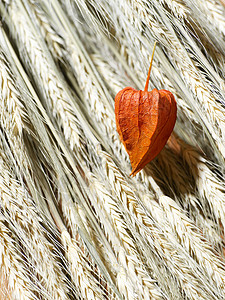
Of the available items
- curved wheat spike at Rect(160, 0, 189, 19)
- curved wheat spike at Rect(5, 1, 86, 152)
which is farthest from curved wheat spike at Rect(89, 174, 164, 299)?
curved wheat spike at Rect(160, 0, 189, 19)

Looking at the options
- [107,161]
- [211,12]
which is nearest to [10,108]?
[107,161]

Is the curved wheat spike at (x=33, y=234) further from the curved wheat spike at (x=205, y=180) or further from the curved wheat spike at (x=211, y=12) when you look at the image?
the curved wheat spike at (x=211, y=12)

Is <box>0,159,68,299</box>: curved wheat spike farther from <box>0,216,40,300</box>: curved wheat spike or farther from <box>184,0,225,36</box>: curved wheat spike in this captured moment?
<box>184,0,225,36</box>: curved wheat spike

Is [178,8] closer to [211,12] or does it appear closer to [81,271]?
[211,12]

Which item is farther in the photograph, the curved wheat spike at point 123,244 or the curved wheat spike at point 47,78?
the curved wheat spike at point 47,78

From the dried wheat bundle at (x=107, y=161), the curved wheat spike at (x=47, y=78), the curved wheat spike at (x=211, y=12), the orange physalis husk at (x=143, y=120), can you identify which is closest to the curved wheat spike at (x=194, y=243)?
the dried wheat bundle at (x=107, y=161)

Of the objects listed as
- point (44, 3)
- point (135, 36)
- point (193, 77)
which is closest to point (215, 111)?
point (193, 77)
